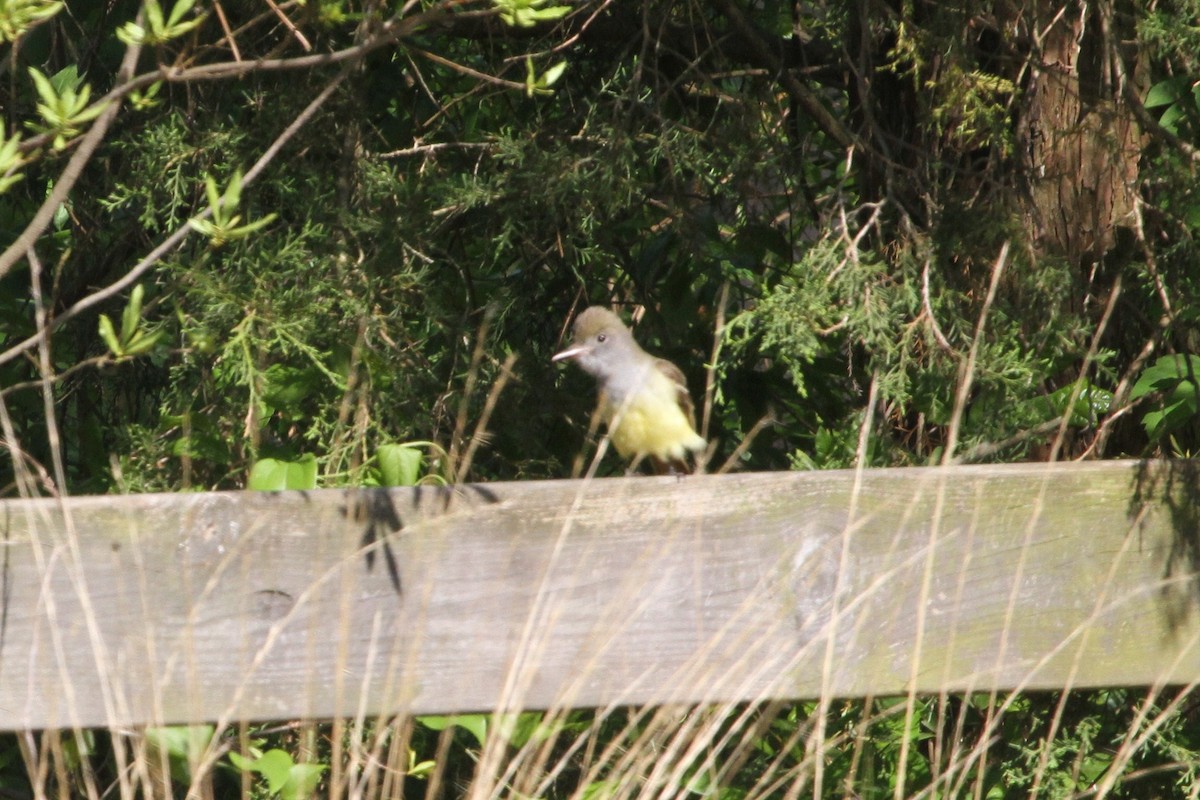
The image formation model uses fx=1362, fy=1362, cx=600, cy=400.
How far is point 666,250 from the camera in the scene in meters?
4.11

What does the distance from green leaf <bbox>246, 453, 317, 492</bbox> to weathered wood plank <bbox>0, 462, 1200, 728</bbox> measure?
65cm

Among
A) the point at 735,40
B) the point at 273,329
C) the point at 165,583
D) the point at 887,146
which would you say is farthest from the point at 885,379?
the point at 165,583

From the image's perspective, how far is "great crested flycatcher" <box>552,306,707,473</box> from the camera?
3971mm

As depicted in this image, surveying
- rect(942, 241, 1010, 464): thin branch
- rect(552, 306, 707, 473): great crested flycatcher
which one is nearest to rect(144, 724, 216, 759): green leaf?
rect(942, 241, 1010, 464): thin branch

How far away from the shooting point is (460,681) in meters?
2.25

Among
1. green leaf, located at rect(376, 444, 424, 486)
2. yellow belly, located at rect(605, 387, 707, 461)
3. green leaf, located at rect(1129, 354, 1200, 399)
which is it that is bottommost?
yellow belly, located at rect(605, 387, 707, 461)

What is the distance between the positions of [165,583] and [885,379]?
188 cm

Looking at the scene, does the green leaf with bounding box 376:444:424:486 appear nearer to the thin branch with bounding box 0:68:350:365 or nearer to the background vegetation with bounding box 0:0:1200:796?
the background vegetation with bounding box 0:0:1200:796

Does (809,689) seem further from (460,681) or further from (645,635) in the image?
(460,681)

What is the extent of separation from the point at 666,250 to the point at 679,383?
0.40 metres

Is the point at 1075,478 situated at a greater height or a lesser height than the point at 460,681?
greater

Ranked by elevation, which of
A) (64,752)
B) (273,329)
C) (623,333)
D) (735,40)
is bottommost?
(64,752)

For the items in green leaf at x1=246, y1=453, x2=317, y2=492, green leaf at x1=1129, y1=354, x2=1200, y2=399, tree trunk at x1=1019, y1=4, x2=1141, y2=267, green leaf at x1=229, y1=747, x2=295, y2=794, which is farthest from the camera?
tree trunk at x1=1019, y1=4, x2=1141, y2=267

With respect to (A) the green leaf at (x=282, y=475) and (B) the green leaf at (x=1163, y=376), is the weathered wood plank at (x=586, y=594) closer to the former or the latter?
(A) the green leaf at (x=282, y=475)
